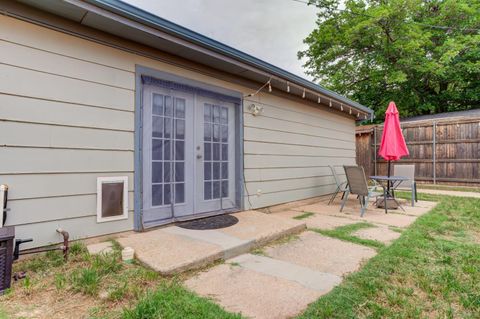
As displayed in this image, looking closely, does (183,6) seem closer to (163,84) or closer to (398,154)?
(163,84)

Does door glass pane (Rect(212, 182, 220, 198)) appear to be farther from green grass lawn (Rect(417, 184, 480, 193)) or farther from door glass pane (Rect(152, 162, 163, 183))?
green grass lawn (Rect(417, 184, 480, 193))

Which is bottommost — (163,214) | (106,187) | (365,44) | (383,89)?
(163,214)

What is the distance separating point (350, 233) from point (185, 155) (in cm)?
236

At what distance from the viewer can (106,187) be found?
2836mm

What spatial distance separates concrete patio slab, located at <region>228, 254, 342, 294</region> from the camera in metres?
2.06

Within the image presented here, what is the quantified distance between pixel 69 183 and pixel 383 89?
15919mm

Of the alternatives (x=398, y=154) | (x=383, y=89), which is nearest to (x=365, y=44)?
(x=383, y=89)

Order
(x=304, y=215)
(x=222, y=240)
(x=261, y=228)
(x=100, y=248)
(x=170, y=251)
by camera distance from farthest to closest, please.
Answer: (x=304, y=215), (x=261, y=228), (x=222, y=240), (x=100, y=248), (x=170, y=251)

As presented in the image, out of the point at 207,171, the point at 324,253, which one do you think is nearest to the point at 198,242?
the point at 324,253

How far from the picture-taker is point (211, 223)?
11.5ft

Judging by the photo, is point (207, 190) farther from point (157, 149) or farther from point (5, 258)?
point (5, 258)

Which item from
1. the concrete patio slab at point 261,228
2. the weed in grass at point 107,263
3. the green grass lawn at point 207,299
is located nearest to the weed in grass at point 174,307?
the green grass lawn at point 207,299

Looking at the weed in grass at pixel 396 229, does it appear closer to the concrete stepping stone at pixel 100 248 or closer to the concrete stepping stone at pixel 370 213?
the concrete stepping stone at pixel 370 213

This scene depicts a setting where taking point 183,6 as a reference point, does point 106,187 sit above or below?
below
